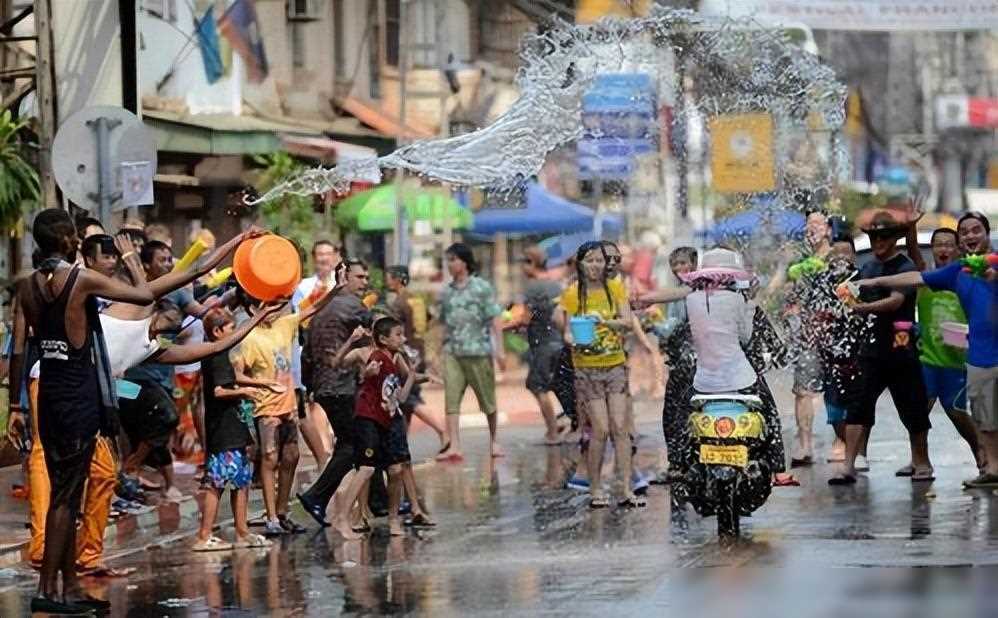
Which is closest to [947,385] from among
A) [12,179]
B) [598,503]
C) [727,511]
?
[598,503]

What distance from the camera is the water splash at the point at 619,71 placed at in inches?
631

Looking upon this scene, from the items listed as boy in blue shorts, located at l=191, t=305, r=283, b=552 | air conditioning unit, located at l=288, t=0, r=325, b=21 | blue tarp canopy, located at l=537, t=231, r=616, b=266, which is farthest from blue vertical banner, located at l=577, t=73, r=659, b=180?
air conditioning unit, located at l=288, t=0, r=325, b=21

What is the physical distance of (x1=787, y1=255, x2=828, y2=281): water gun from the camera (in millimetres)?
15891

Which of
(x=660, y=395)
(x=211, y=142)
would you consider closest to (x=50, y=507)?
(x=660, y=395)

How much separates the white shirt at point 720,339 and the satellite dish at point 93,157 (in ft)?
16.3

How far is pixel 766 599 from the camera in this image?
32.7 feet

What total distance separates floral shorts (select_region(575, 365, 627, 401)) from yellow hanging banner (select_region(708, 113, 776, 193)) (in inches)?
137

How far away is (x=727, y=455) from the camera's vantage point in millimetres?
12680

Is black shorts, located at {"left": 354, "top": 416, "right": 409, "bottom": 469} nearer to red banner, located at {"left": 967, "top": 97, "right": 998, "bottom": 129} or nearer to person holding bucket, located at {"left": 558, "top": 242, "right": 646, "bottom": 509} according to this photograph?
person holding bucket, located at {"left": 558, "top": 242, "right": 646, "bottom": 509}

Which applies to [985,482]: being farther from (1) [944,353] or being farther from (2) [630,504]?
(2) [630,504]

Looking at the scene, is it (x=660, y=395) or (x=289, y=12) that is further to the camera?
(x=289, y=12)

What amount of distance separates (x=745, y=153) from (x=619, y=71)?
1273 millimetres

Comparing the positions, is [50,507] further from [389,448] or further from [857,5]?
[857,5]

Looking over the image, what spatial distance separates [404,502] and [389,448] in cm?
132
